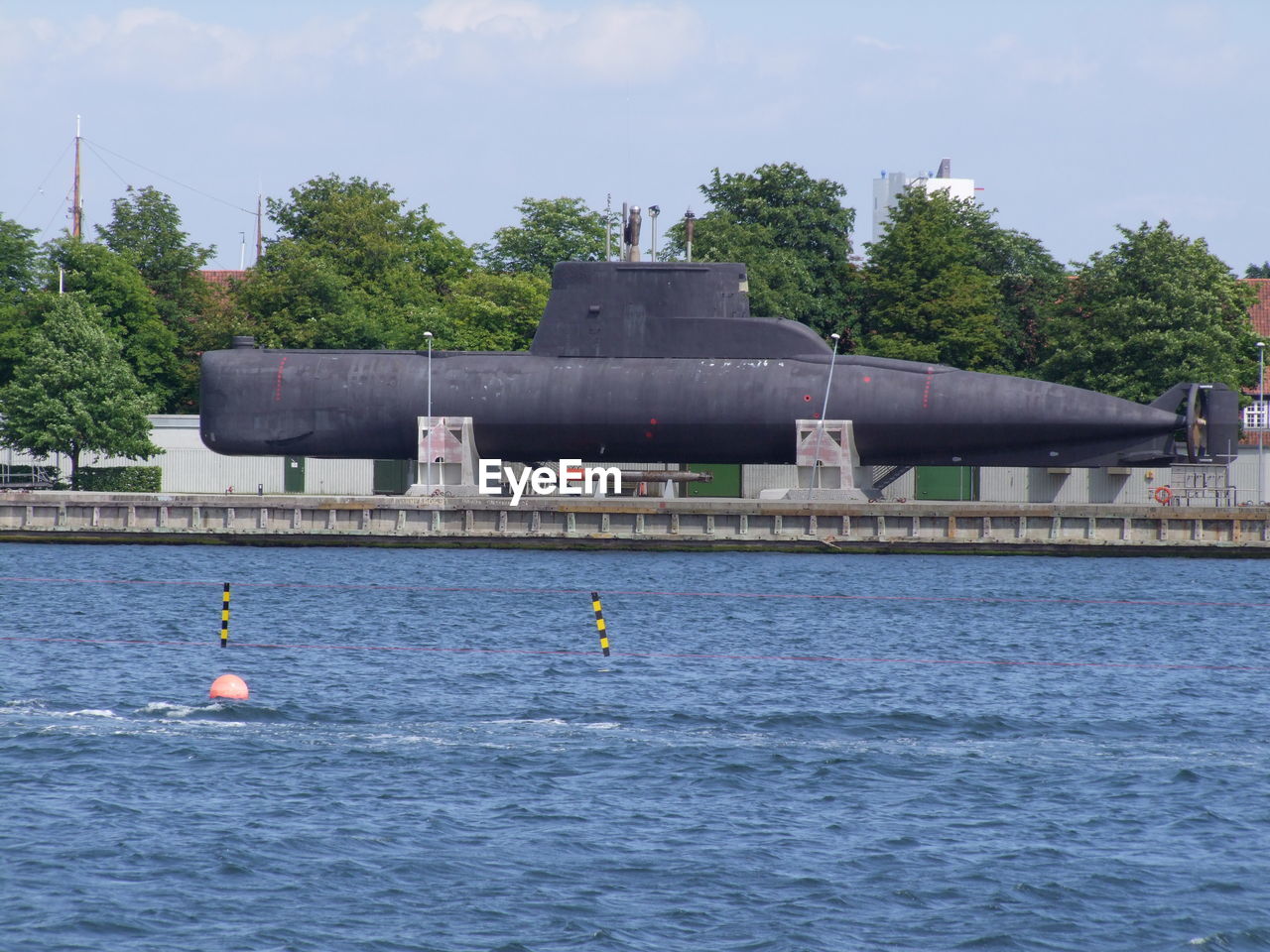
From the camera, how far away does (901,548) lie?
46.8m

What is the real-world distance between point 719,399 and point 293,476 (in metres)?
22.0

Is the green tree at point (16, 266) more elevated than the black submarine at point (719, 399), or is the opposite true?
the green tree at point (16, 266)

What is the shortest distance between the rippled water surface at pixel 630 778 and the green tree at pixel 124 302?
38700mm

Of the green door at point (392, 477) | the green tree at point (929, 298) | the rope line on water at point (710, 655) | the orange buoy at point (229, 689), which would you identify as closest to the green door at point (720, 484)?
the green tree at point (929, 298)

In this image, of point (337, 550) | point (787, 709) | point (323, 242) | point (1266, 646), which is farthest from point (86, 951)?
point (323, 242)

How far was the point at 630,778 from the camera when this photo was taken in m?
18.5

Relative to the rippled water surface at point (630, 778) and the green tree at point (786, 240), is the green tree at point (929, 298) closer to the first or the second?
the green tree at point (786, 240)

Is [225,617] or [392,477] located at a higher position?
[392,477]

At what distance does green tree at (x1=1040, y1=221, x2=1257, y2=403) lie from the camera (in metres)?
64.0

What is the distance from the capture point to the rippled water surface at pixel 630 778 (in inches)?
541

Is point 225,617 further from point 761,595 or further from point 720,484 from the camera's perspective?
point 720,484

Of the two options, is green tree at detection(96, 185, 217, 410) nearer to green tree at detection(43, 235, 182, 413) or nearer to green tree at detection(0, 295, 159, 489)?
green tree at detection(43, 235, 182, 413)

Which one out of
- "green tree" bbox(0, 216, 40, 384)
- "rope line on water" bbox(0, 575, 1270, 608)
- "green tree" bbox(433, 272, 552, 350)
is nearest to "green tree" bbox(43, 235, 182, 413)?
"green tree" bbox(0, 216, 40, 384)

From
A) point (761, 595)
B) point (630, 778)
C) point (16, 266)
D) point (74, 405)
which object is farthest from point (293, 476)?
point (630, 778)
